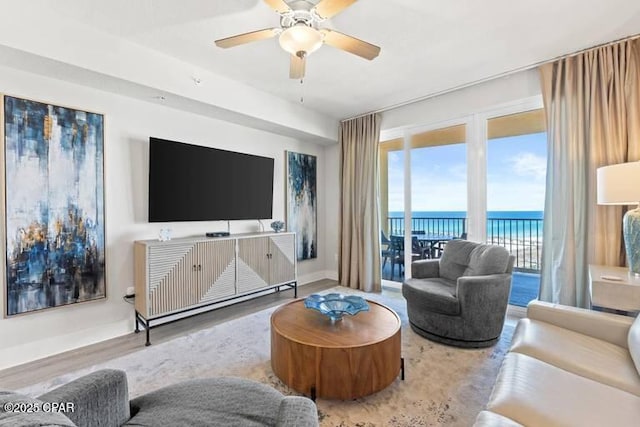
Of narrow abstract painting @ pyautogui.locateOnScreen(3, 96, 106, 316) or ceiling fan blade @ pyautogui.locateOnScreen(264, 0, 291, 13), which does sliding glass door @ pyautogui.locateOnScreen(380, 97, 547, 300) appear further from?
narrow abstract painting @ pyautogui.locateOnScreen(3, 96, 106, 316)

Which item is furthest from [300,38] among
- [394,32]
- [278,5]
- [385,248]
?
[385,248]

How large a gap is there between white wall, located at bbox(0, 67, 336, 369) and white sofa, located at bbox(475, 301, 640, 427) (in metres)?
3.09

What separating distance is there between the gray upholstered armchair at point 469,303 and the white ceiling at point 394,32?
1850 millimetres

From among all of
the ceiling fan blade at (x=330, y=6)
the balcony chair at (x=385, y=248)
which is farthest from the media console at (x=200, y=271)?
the ceiling fan blade at (x=330, y=6)

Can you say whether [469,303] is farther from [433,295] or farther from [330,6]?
[330,6]

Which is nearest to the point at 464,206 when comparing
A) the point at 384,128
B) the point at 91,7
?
the point at 384,128

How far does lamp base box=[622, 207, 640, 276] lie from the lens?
203 cm

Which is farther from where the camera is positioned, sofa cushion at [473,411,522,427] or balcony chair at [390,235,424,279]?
balcony chair at [390,235,424,279]

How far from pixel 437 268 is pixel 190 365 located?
99.7 inches

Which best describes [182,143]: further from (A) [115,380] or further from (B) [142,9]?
(A) [115,380]

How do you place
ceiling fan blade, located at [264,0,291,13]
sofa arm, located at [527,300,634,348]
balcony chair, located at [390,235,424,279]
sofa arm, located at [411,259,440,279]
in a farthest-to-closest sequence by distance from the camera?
balcony chair, located at [390,235,424,279] < sofa arm, located at [411,259,440,279] < ceiling fan blade, located at [264,0,291,13] < sofa arm, located at [527,300,634,348]

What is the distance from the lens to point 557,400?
1.13m

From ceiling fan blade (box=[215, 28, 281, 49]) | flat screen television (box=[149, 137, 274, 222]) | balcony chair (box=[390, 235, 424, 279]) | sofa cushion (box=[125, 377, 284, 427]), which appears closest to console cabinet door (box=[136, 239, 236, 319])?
flat screen television (box=[149, 137, 274, 222])

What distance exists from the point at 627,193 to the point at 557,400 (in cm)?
166
